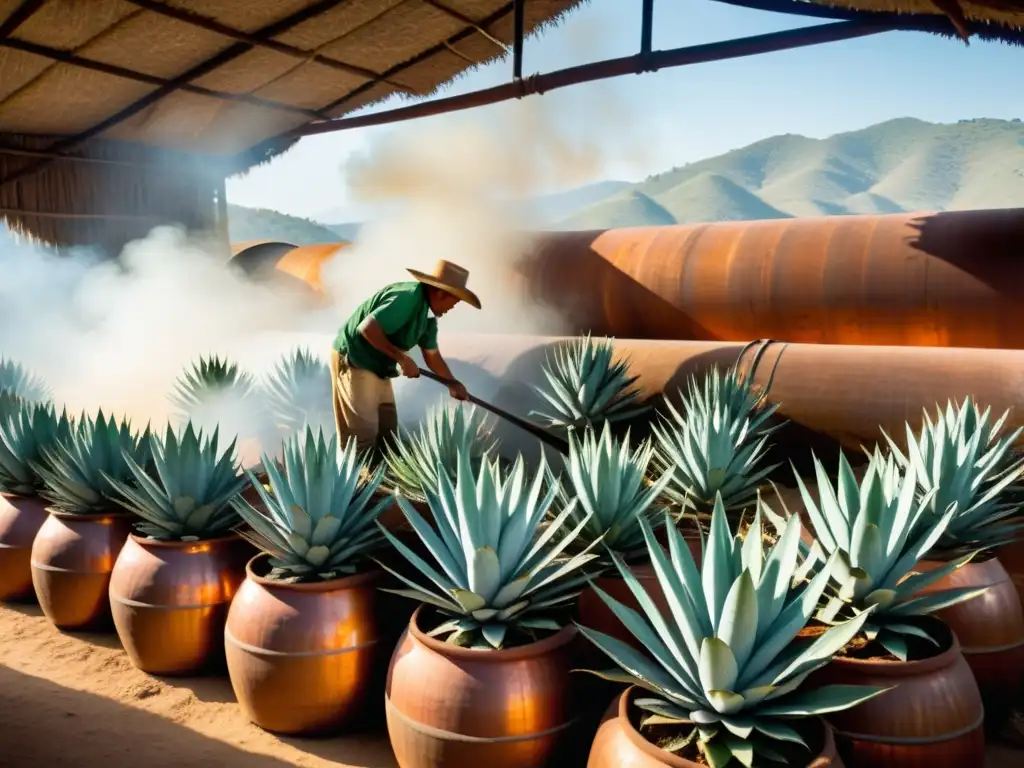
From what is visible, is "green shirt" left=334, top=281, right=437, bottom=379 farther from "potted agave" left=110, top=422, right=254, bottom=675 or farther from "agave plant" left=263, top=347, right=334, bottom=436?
"agave plant" left=263, top=347, right=334, bottom=436

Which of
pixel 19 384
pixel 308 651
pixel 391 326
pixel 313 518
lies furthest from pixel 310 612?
pixel 19 384

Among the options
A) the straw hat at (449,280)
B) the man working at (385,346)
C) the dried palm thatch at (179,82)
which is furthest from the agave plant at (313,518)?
the dried palm thatch at (179,82)

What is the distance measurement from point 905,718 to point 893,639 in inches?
9.7

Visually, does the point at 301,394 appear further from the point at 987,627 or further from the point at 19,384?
the point at 987,627

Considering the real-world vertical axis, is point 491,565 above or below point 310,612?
above

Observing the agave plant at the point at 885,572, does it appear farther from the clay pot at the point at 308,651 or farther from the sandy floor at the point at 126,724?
the clay pot at the point at 308,651

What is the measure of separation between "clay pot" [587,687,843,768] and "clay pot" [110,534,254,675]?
2.21 metres

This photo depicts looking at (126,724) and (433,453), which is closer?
(126,724)

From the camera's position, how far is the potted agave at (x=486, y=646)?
103 inches

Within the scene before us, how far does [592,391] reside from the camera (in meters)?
5.22

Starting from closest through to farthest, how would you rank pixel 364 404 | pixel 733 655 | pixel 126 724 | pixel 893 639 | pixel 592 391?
pixel 733 655 < pixel 893 639 < pixel 126 724 < pixel 592 391 < pixel 364 404

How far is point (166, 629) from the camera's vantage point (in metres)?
3.76

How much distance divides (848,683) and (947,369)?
2.63 m

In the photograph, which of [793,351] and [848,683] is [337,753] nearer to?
[848,683]
